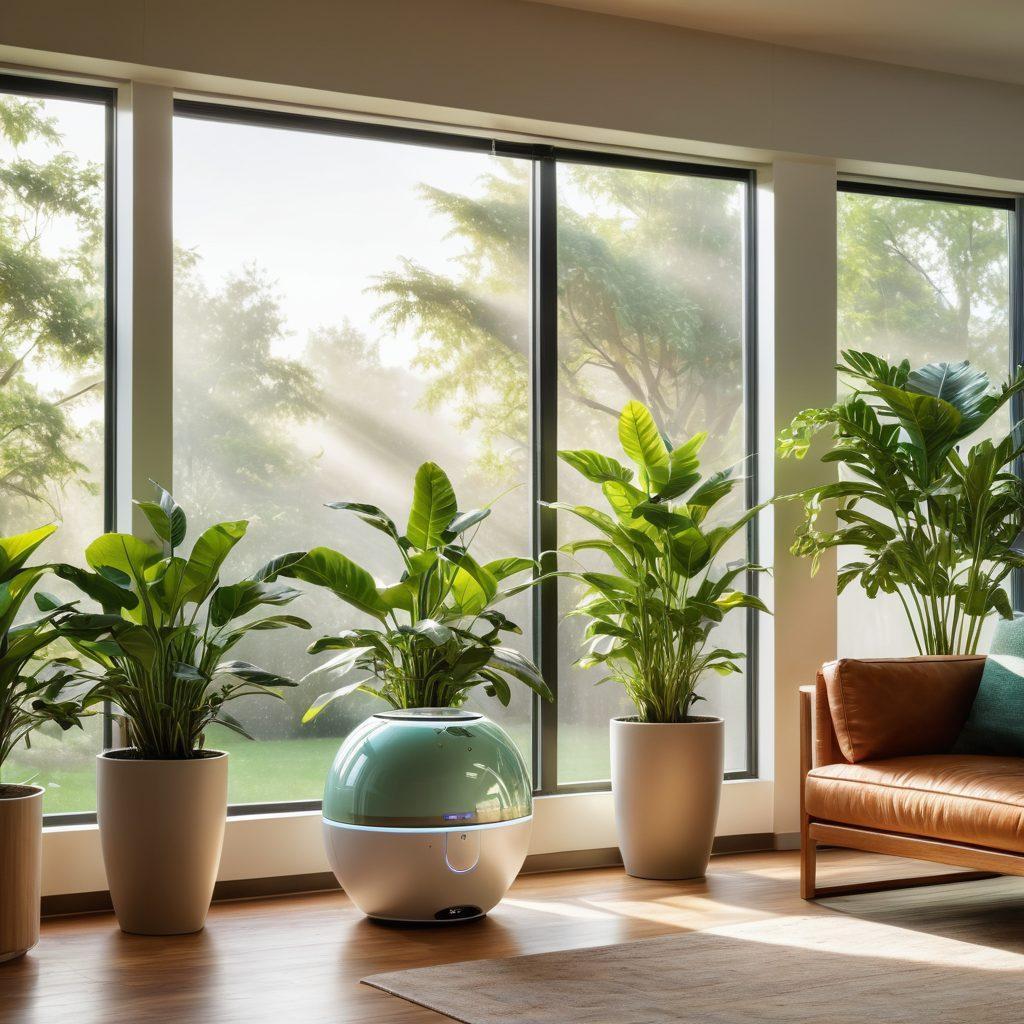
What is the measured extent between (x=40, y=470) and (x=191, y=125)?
1258 millimetres

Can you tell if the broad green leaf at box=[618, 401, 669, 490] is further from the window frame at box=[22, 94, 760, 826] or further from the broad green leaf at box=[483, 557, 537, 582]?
the broad green leaf at box=[483, 557, 537, 582]

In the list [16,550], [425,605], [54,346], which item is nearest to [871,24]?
[425,605]

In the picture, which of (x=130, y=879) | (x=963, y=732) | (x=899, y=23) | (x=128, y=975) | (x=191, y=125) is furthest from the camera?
(x=899, y=23)

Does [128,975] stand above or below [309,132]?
below

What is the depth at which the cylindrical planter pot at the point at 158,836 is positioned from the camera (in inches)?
149

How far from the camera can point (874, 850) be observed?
12.7 ft

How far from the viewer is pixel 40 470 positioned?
14.1ft

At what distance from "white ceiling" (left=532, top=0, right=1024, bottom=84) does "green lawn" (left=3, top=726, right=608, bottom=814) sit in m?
2.62

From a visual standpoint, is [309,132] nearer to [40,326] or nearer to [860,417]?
[40,326]

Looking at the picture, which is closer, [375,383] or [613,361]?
[375,383]

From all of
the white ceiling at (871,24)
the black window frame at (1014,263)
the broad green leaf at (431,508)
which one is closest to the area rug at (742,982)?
the broad green leaf at (431,508)

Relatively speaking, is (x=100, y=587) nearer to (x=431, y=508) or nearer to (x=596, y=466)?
(x=431, y=508)

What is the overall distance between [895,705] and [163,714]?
2174 millimetres

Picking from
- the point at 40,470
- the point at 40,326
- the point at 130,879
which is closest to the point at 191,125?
the point at 40,326
